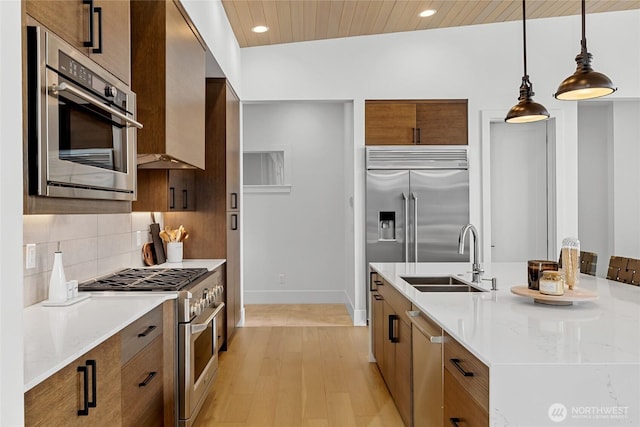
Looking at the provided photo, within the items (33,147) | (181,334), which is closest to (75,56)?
(33,147)

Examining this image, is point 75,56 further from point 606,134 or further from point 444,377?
point 606,134

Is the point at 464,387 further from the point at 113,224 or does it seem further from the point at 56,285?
the point at 113,224

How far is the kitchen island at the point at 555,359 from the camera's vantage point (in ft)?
4.28

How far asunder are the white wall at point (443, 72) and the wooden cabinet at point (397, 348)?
2.11 metres

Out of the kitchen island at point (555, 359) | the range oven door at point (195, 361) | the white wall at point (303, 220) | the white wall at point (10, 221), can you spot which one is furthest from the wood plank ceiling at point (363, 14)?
the white wall at point (10, 221)

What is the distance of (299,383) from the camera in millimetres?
3578

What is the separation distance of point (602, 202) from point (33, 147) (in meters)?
6.04

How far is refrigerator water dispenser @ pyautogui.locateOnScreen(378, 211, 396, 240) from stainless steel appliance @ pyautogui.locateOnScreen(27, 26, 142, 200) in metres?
3.44

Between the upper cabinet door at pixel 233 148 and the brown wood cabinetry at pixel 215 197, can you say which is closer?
the brown wood cabinetry at pixel 215 197

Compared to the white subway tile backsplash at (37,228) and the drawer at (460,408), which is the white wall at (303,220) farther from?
the drawer at (460,408)

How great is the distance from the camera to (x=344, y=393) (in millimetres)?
3369

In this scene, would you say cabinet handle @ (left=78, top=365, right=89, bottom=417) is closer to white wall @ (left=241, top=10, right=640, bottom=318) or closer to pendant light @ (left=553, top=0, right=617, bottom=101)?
pendant light @ (left=553, top=0, right=617, bottom=101)

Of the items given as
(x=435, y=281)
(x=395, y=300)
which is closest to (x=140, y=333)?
(x=395, y=300)

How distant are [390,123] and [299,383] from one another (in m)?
2.97
